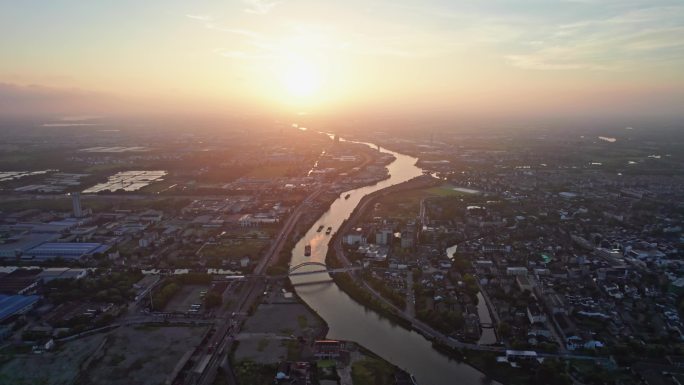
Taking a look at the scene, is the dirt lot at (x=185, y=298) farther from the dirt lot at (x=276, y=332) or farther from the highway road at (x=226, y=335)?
the dirt lot at (x=276, y=332)

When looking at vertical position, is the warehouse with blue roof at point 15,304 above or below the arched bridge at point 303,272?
below

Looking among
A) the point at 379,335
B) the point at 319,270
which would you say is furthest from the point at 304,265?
the point at 379,335

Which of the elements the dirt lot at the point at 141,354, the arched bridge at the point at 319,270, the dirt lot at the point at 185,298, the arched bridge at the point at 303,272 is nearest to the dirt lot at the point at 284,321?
the dirt lot at the point at 141,354

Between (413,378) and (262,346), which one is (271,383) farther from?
(413,378)

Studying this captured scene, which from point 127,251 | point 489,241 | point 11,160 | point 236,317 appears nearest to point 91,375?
point 236,317

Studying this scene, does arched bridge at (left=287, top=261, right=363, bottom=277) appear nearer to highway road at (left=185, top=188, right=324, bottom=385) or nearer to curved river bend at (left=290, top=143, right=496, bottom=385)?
curved river bend at (left=290, top=143, right=496, bottom=385)

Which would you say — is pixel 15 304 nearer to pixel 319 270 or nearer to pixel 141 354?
pixel 141 354
